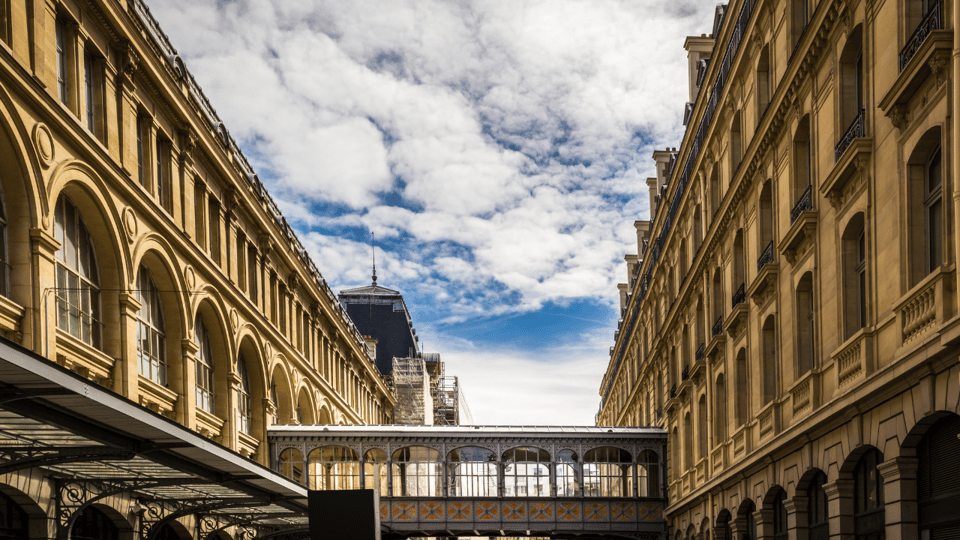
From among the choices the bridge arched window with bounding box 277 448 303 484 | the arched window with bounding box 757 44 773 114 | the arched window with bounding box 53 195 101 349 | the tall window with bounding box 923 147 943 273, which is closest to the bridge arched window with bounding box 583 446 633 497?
the bridge arched window with bounding box 277 448 303 484

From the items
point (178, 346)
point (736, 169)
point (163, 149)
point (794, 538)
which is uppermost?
point (163, 149)

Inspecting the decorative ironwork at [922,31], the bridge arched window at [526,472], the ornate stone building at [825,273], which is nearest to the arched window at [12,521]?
the ornate stone building at [825,273]

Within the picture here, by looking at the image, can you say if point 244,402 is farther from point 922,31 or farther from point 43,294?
point 922,31

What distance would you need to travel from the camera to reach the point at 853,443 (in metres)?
18.6

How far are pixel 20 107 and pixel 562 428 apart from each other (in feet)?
97.4

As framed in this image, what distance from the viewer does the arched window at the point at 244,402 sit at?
42.8 metres

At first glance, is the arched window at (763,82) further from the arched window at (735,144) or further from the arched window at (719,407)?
the arched window at (719,407)

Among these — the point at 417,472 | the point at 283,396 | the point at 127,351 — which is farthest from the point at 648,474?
the point at 127,351

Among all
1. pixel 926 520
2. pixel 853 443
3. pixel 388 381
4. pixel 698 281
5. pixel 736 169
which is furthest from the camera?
pixel 388 381

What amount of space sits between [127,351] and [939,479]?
833 inches

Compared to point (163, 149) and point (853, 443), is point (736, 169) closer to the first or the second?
point (853, 443)

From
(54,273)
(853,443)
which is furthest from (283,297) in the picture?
(853,443)

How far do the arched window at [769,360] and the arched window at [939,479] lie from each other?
31.9 feet

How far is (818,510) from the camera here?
72.0 ft
